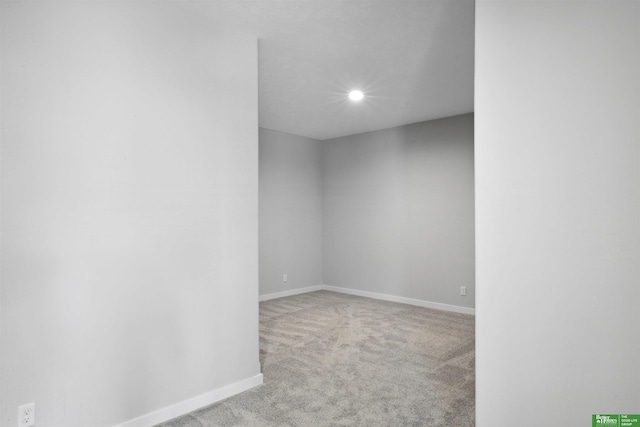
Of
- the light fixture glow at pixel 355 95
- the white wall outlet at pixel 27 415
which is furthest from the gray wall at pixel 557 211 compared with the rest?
the light fixture glow at pixel 355 95

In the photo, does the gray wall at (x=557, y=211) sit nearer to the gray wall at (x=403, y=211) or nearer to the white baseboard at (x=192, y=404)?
the white baseboard at (x=192, y=404)

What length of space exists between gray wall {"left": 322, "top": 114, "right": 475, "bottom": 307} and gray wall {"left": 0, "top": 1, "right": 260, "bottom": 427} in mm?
3234

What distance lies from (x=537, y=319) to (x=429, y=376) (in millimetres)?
1840

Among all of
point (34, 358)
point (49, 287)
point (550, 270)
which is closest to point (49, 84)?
point (49, 287)

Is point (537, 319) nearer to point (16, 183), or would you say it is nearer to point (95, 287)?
point (95, 287)

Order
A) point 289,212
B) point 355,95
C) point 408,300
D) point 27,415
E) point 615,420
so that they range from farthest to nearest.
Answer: point 289,212 < point 408,300 < point 355,95 < point 27,415 < point 615,420

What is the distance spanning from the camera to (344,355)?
336cm

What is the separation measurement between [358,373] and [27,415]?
2.10m

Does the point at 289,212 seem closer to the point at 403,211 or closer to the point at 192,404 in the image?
the point at 403,211

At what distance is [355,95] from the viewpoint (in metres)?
4.18

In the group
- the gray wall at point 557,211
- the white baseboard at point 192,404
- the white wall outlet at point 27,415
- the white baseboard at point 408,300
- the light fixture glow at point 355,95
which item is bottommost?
the white baseboard at point 408,300

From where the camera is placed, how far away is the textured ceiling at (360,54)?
243cm

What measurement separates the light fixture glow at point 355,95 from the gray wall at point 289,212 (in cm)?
189

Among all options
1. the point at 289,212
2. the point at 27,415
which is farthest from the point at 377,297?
the point at 27,415
